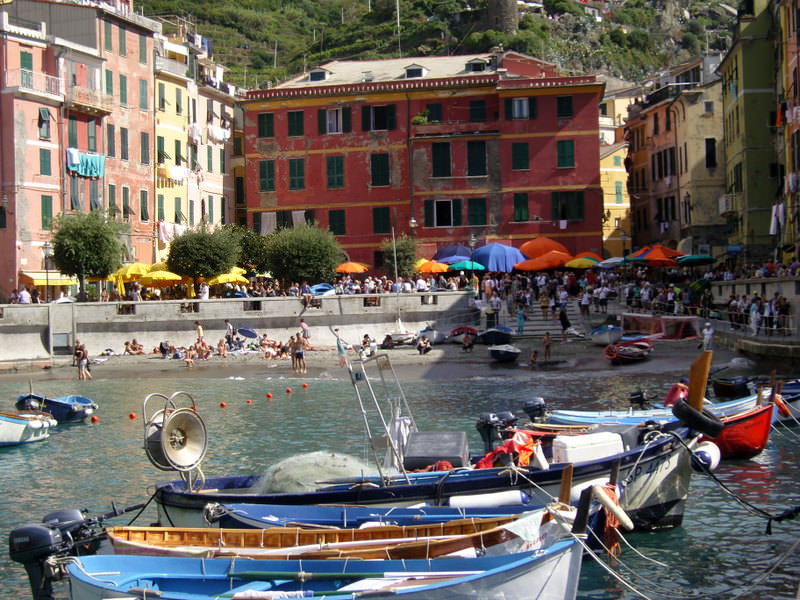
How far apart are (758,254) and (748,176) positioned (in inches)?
160

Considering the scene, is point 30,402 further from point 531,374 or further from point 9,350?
point 531,374

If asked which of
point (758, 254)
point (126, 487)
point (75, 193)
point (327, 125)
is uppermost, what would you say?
point (327, 125)

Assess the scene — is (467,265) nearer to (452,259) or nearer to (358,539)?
(452,259)

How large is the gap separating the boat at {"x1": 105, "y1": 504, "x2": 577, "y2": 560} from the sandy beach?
1044 inches

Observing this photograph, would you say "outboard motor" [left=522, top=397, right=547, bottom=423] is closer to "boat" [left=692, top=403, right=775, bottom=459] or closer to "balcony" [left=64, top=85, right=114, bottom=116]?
"boat" [left=692, top=403, right=775, bottom=459]

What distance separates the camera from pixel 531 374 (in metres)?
41.9

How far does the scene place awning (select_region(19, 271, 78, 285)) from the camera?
54.6 m

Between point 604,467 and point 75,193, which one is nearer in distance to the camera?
point 604,467

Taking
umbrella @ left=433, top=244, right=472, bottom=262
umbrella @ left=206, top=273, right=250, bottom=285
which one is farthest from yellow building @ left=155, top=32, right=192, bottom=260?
umbrella @ left=433, top=244, right=472, bottom=262

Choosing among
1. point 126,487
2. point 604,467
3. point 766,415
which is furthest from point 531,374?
point 604,467

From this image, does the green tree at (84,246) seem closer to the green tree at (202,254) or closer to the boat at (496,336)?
the green tree at (202,254)

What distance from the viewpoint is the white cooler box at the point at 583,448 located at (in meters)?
18.9

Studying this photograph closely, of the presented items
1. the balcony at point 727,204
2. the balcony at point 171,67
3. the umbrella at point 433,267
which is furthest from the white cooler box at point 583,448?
the balcony at point 171,67

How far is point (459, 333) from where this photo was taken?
4791 centimetres
